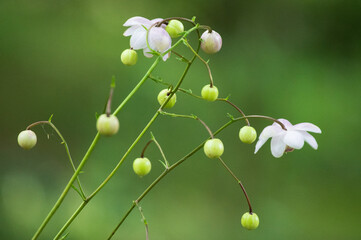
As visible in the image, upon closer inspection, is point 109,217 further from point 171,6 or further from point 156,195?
point 171,6

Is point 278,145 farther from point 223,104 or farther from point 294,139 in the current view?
point 223,104

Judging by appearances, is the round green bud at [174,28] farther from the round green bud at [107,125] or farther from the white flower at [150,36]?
the round green bud at [107,125]

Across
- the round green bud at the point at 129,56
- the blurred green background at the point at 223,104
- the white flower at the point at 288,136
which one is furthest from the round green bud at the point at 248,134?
the blurred green background at the point at 223,104

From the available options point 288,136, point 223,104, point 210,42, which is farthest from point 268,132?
point 223,104

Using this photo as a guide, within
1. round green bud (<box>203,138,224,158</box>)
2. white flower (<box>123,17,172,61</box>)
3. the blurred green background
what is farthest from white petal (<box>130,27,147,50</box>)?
the blurred green background

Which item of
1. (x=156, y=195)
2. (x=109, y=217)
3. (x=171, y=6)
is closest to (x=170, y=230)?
(x=156, y=195)
